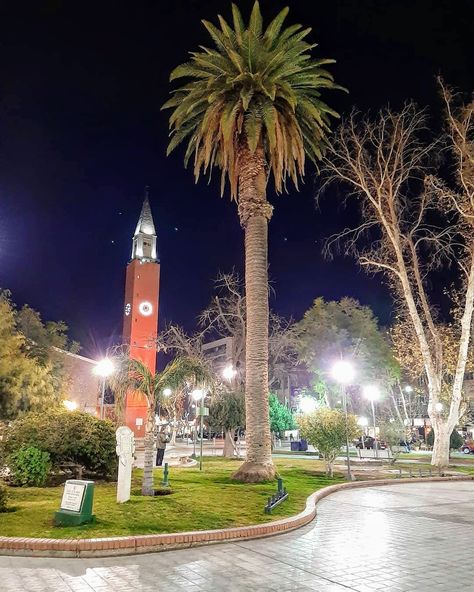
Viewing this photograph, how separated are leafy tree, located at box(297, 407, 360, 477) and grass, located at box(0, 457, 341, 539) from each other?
12.7 feet

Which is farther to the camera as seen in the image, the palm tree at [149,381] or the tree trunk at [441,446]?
the tree trunk at [441,446]

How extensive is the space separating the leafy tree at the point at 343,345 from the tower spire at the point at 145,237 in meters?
29.6

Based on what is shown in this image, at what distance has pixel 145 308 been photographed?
69375 millimetres

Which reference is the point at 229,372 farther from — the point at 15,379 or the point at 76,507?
the point at 76,507

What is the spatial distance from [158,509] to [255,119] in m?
12.5

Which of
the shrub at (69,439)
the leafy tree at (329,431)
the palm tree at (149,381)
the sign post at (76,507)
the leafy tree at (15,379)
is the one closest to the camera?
the sign post at (76,507)

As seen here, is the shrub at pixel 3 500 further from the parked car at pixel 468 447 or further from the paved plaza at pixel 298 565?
the parked car at pixel 468 447

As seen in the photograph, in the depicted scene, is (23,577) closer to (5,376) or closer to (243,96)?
(243,96)

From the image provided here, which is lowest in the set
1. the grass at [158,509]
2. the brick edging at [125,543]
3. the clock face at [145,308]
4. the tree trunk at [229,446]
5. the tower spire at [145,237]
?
the brick edging at [125,543]

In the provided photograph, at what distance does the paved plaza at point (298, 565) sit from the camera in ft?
22.1

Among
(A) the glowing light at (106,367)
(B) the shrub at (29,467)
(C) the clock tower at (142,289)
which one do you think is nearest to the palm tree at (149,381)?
(A) the glowing light at (106,367)

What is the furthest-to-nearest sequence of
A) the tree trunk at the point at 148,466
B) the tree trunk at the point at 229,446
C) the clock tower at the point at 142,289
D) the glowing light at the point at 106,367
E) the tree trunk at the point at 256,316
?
1. the clock tower at the point at 142,289
2. the tree trunk at the point at 229,446
3. the tree trunk at the point at 256,316
4. the glowing light at the point at 106,367
5. the tree trunk at the point at 148,466

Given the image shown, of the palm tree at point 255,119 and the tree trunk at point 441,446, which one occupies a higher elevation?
the palm tree at point 255,119

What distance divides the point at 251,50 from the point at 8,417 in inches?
830
